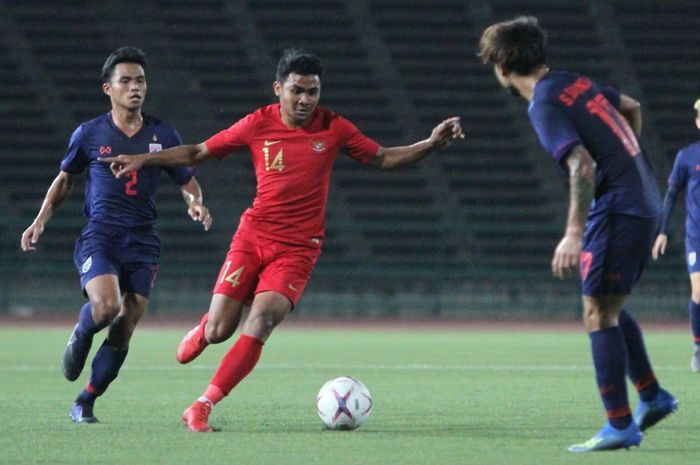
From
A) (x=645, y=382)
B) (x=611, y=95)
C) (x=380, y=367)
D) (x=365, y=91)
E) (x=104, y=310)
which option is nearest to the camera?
(x=611, y=95)

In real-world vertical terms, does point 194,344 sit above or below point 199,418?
above

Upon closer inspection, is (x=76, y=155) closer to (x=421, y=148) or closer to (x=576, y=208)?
(x=421, y=148)

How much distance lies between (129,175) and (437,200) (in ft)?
56.1

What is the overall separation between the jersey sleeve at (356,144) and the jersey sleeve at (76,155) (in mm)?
1639

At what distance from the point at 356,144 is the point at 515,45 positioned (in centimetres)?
177

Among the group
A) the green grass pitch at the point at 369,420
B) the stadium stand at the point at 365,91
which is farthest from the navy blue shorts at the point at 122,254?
the stadium stand at the point at 365,91

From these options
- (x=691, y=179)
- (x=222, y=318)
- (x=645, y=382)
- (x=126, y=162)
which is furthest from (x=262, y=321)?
(x=691, y=179)

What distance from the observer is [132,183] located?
8.32 metres

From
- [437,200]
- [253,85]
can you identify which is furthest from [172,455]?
[253,85]

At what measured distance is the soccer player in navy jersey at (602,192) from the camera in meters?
6.33

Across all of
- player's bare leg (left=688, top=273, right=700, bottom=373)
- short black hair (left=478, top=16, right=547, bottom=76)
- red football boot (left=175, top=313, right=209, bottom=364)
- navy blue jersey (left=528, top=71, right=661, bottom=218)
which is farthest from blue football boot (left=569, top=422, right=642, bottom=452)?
player's bare leg (left=688, top=273, right=700, bottom=373)

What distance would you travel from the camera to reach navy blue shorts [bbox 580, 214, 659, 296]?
6.39 m

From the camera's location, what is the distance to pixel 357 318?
21344 mm

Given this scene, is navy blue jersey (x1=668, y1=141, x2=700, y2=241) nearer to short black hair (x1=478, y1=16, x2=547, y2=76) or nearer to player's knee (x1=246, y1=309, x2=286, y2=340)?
player's knee (x1=246, y1=309, x2=286, y2=340)
